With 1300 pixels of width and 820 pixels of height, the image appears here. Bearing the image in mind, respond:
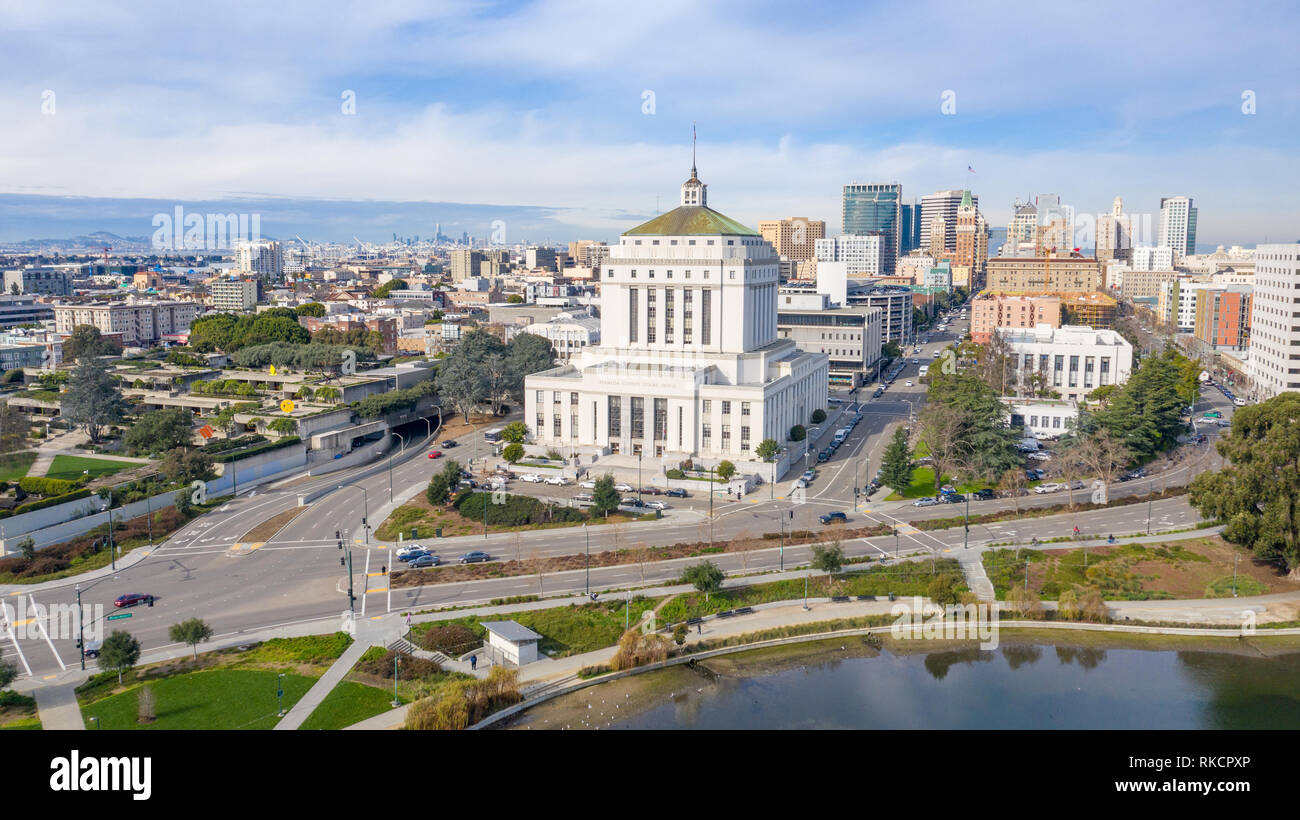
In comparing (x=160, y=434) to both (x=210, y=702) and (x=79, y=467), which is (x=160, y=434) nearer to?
(x=79, y=467)

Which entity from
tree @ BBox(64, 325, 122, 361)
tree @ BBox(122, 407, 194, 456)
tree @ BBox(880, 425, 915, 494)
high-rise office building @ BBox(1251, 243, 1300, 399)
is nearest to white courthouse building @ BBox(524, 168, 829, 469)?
tree @ BBox(880, 425, 915, 494)

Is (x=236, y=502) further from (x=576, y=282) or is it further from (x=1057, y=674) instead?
(x=576, y=282)

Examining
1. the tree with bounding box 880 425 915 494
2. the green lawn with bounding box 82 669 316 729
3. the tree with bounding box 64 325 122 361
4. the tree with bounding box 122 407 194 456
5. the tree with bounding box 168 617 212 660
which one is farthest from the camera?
the tree with bounding box 64 325 122 361

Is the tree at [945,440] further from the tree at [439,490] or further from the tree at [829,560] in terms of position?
the tree at [439,490]

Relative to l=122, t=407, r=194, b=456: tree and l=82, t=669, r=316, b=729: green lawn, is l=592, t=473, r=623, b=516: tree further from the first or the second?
l=122, t=407, r=194, b=456: tree
